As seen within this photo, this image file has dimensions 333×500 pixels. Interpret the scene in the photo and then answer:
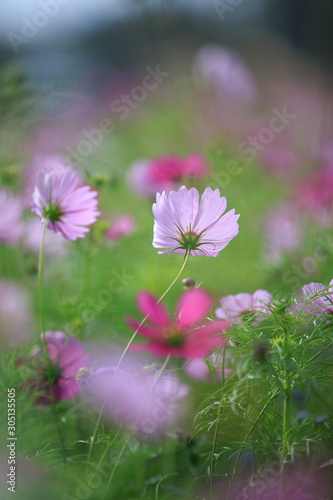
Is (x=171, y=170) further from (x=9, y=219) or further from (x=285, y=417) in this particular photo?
(x=285, y=417)

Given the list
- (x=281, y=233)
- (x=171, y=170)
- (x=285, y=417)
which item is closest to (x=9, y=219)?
(x=171, y=170)

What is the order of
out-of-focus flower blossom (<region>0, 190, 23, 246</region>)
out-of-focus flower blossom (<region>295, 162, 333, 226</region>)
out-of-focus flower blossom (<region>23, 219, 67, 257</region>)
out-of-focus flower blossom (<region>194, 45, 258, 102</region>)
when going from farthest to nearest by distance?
out-of-focus flower blossom (<region>194, 45, 258, 102</region>), out-of-focus flower blossom (<region>295, 162, 333, 226</region>), out-of-focus flower blossom (<region>23, 219, 67, 257</region>), out-of-focus flower blossom (<region>0, 190, 23, 246</region>)

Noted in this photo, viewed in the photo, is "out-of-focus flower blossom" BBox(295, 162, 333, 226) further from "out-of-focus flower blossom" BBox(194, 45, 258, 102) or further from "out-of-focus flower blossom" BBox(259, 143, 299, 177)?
"out-of-focus flower blossom" BBox(194, 45, 258, 102)

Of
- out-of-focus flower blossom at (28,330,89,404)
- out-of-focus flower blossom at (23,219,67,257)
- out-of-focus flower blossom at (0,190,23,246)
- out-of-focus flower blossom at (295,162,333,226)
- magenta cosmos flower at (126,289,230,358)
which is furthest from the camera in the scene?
out-of-focus flower blossom at (295,162,333,226)

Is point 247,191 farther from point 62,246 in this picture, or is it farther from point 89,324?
point 89,324

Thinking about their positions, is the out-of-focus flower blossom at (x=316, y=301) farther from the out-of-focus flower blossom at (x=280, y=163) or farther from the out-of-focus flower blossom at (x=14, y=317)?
the out-of-focus flower blossom at (x=280, y=163)

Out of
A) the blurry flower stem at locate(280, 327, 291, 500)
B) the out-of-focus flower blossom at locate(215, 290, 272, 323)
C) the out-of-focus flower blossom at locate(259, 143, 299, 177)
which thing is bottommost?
the blurry flower stem at locate(280, 327, 291, 500)

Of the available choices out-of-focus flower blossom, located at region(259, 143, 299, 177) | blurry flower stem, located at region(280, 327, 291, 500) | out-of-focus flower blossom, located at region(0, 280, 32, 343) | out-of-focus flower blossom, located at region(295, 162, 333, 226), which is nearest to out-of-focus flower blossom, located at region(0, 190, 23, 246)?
out-of-focus flower blossom, located at region(0, 280, 32, 343)
